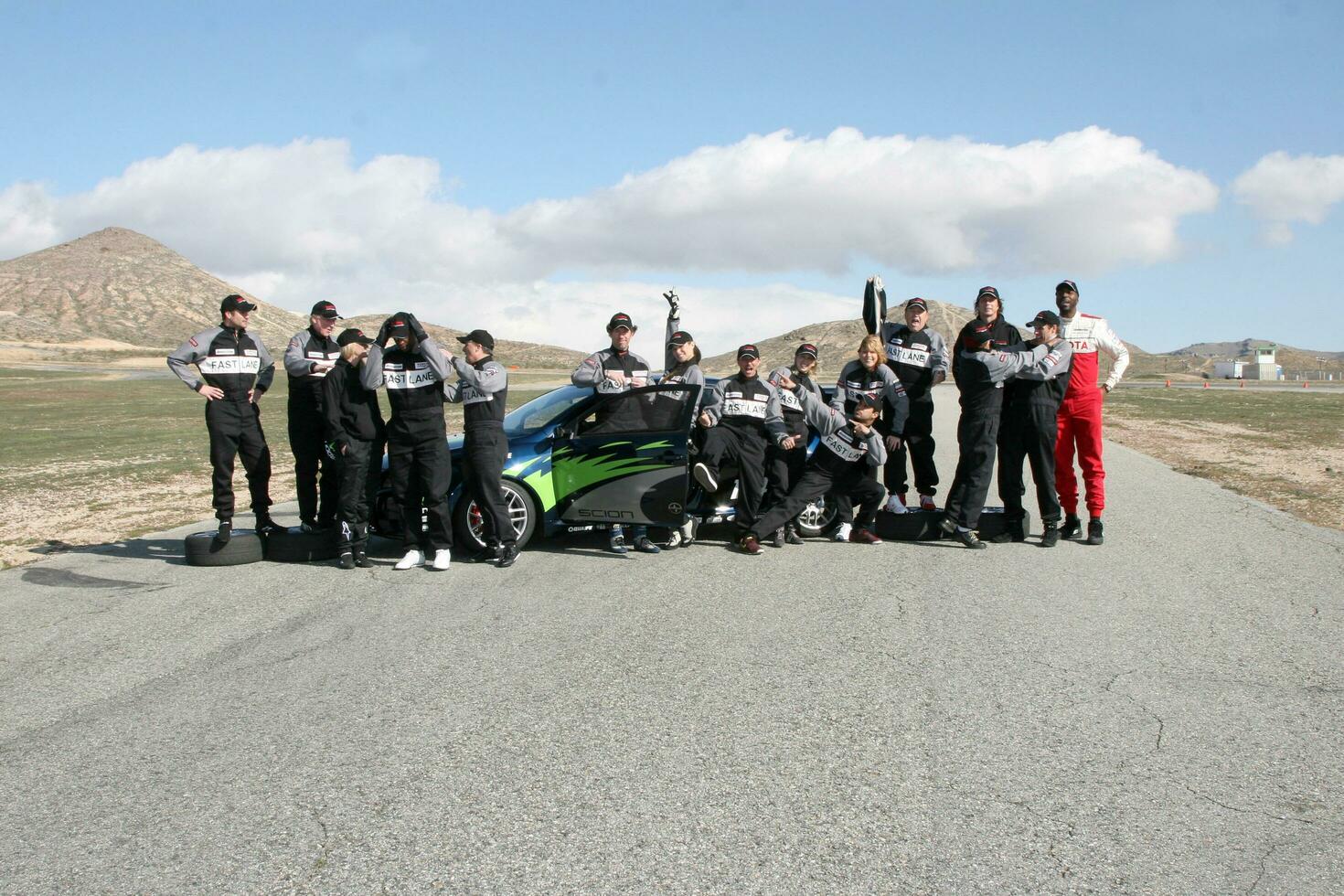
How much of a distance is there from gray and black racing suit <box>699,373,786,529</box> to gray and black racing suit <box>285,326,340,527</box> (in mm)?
3141

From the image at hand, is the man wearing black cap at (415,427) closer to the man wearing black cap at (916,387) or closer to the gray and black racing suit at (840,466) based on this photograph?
the gray and black racing suit at (840,466)

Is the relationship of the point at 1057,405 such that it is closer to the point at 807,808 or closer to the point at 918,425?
the point at 918,425

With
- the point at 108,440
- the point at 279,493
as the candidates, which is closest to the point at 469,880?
the point at 279,493

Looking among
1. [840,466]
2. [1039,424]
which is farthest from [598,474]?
[1039,424]

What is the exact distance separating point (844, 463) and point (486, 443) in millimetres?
3069

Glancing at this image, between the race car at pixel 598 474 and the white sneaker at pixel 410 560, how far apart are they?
1.22 ft

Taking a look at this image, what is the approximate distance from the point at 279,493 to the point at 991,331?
906cm

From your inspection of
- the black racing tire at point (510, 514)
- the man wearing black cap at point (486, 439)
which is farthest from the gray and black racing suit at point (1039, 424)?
the man wearing black cap at point (486, 439)

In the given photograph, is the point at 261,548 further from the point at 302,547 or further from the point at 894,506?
the point at 894,506

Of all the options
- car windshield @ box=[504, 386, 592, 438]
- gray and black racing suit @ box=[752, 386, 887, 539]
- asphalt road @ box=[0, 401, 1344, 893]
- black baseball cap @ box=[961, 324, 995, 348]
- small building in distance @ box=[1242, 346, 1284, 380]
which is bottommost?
asphalt road @ box=[0, 401, 1344, 893]

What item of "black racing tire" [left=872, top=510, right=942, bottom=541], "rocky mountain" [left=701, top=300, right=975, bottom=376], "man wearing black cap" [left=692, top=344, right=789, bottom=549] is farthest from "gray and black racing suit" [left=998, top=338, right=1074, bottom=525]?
"rocky mountain" [left=701, top=300, right=975, bottom=376]

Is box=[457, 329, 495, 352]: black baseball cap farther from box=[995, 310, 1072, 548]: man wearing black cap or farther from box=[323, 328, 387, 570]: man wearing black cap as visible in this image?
box=[995, 310, 1072, 548]: man wearing black cap

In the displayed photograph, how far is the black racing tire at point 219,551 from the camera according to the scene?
26.7ft

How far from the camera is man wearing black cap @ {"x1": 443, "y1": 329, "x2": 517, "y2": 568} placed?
7965mm
